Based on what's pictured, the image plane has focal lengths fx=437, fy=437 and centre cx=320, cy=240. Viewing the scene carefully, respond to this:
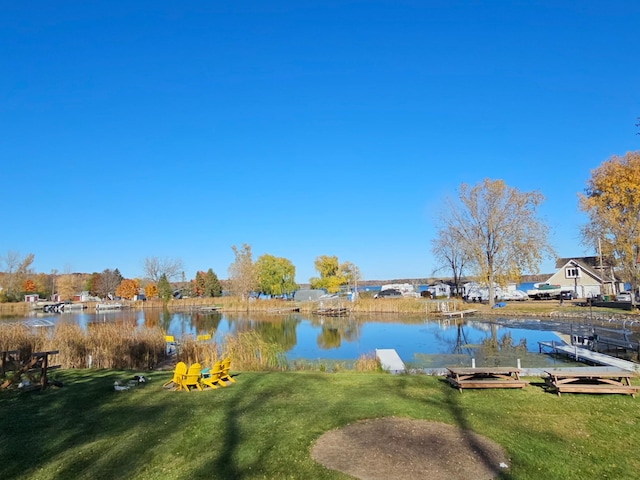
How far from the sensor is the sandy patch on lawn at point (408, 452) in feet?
17.3

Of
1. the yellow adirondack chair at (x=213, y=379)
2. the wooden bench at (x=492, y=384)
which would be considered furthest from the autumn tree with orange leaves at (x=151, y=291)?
the wooden bench at (x=492, y=384)

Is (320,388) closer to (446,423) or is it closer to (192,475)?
(446,423)

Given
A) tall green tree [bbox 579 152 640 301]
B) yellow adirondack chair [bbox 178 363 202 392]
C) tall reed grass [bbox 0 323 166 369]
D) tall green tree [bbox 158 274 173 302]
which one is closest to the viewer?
yellow adirondack chair [bbox 178 363 202 392]

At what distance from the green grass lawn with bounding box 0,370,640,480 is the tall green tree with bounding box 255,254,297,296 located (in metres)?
63.3

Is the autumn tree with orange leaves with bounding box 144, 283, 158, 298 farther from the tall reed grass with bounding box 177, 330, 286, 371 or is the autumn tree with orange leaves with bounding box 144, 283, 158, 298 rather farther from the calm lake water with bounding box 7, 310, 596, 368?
the tall reed grass with bounding box 177, 330, 286, 371

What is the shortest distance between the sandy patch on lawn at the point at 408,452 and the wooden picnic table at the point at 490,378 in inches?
110

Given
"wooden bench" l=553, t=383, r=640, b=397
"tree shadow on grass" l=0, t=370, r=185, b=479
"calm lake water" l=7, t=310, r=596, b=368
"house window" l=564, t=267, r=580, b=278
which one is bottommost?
"calm lake water" l=7, t=310, r=596, b=368

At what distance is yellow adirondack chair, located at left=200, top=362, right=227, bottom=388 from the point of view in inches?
396

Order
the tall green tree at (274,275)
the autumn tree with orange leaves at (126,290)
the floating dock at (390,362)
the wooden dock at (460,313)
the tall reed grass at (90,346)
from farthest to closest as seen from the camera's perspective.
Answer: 1. the autumn tree with orange leaves at (126,290)
2. the tall green tree at (274,275)
3. the wooden dock at (460,313)
4. the tall reed grass at (90,346)
5. the floating dock at (390,362)

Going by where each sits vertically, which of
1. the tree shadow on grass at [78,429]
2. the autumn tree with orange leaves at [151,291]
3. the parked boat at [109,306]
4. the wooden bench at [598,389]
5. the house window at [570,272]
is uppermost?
the house window at [570,272]

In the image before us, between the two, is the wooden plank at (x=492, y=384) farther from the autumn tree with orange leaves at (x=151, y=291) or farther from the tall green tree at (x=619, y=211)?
the autumn tree with orange leaves at (x=151, y=291)

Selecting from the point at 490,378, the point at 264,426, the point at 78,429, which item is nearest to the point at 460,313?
the point at 490,378

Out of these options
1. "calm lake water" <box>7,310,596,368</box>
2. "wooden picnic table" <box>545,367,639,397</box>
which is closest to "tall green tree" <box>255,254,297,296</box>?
"calm lake water" <box>7,310,596,368</box>

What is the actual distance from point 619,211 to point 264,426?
3612cm
